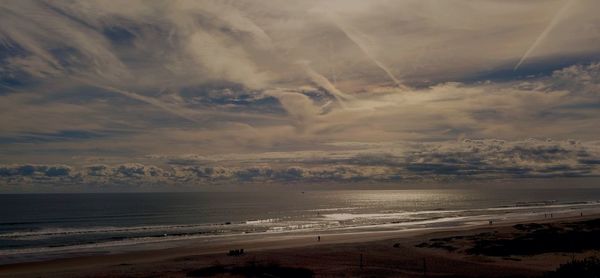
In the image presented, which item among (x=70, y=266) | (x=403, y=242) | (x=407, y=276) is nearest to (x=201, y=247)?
(x=70, y=266)

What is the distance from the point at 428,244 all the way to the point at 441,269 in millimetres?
15013

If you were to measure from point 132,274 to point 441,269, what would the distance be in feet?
72.6

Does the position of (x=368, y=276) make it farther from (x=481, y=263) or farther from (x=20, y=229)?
(x=20, y=229)

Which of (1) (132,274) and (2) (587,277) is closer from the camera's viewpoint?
(2) (587,277)

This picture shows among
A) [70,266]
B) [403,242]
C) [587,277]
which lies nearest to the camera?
[587,277]

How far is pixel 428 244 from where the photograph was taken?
1842 inches

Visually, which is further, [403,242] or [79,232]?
[79,232]

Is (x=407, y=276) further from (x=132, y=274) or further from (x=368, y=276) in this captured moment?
(x=132, y=274)

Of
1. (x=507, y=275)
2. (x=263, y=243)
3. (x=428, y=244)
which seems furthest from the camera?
(x=263, y=243)

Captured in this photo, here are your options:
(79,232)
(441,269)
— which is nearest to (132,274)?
(441,269)

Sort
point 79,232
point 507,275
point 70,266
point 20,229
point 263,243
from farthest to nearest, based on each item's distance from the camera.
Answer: point 20,229 → point 79,232 → point 263,243 → point 70,266 → point 507,275

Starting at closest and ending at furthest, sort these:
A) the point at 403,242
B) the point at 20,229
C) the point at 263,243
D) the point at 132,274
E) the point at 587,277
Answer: the point at 587,277 → the point at 132,274 → the point at 403,242 → the point at 263,243 → the point at 20,229

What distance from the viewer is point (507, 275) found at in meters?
29.0

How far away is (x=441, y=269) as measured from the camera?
32.2 metres
